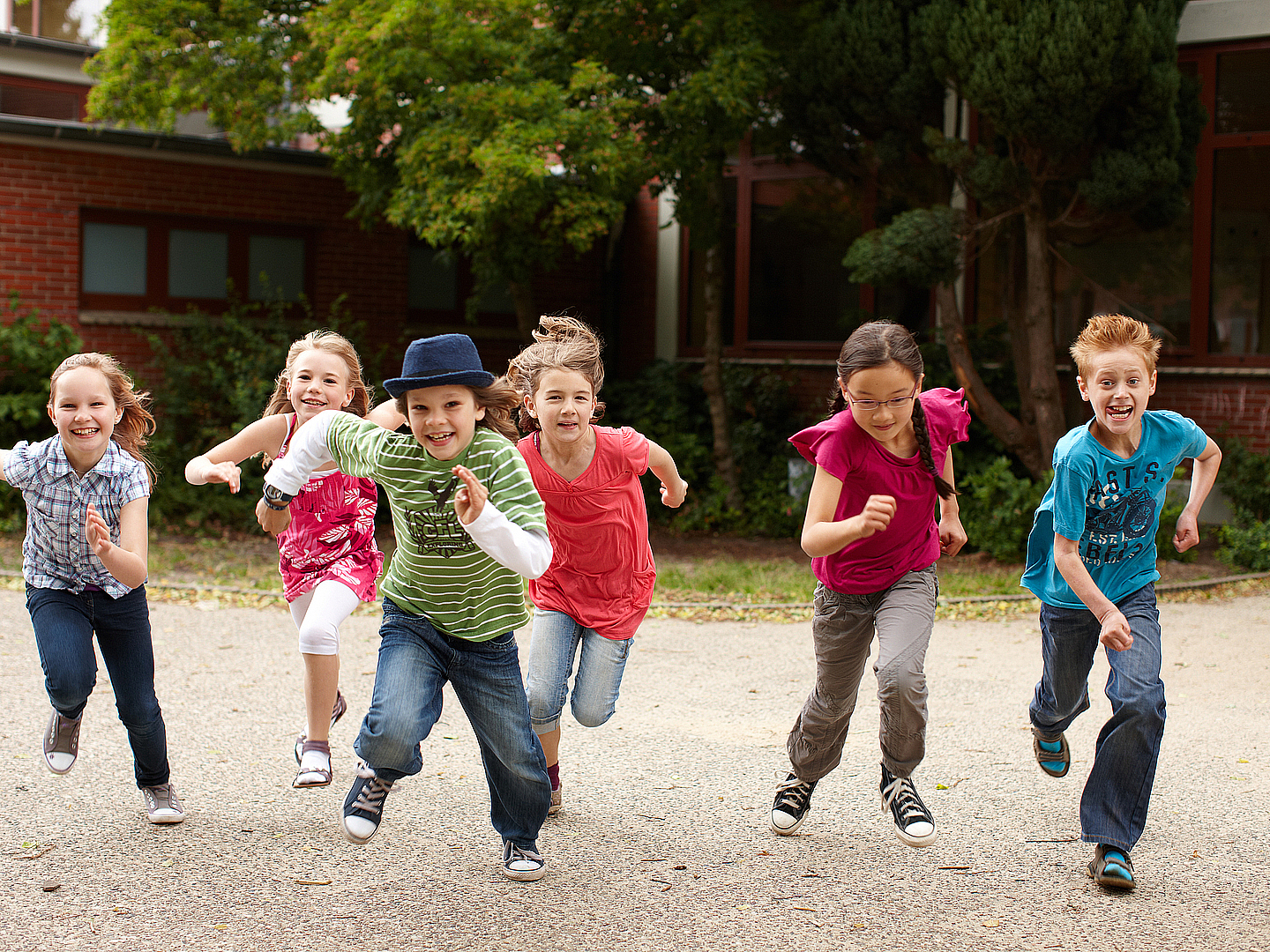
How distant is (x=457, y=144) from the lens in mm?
9906

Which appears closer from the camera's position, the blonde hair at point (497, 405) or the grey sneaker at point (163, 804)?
the blonde hair at point (497, 405)

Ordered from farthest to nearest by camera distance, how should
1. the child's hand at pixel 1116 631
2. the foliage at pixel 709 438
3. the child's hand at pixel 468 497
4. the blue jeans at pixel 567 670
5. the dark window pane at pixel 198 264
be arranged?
1. the dark window pane at pixel 198 264
2. the foliage at pixel 709 438
3. the blue jeans at pixel 567 670
4. the child's hand at pixel 1116 631
5. the child's hand at pixel 468 497

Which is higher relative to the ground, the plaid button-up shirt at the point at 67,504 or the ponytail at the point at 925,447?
the ponytail at the point at 925,447

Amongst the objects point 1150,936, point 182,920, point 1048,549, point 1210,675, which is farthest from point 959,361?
point 182,920

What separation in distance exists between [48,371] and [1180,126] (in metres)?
10.5

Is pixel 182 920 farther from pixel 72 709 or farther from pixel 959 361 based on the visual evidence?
pixel 959 361

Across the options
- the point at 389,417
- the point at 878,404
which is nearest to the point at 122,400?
the point at 389,417

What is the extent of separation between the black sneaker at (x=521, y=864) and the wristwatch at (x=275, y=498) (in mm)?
1364

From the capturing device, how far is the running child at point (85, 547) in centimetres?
413

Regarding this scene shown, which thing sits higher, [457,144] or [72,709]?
[457,144]

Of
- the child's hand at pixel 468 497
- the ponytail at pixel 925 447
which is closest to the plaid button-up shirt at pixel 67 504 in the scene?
the child's hand at pixel 468 497

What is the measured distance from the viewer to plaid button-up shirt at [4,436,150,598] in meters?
4.14

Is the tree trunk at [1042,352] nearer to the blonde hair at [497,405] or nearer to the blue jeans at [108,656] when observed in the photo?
the blonde hair at [497,405]

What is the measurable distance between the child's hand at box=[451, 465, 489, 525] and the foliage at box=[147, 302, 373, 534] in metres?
8.91
